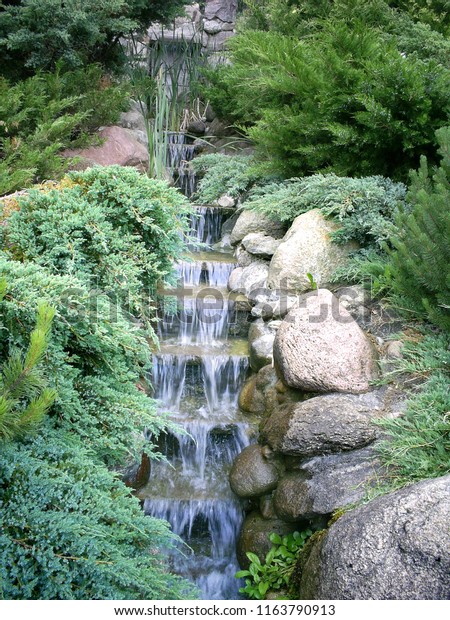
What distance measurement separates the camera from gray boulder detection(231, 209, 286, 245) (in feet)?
18.5

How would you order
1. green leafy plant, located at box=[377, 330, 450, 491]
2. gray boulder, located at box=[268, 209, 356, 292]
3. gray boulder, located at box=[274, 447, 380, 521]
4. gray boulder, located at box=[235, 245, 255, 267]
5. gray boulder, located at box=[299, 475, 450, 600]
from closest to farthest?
1. gray boulder, located at box=[299, 475, 450, 600]
2. green leafy plant, located at box=[377, 330, 450, 491]
3. gray boulder, located at box=[274, 447, 380, 521]
4. gray boulder, located at box=[268, 209, 356, 292]
5. gray boulder, located at box=[235, 245, 255, 267]

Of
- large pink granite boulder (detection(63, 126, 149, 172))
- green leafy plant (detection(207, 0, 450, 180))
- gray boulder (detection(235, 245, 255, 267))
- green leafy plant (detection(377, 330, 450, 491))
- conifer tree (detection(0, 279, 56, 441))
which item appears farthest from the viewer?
large pink granite boulder (detection(63, 126, 149, 172))

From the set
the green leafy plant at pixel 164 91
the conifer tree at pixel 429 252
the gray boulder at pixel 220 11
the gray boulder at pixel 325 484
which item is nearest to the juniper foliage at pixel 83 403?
the gray boulder at pixel 325 484

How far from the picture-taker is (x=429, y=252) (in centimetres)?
333

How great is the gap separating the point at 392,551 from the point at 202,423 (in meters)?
2.03

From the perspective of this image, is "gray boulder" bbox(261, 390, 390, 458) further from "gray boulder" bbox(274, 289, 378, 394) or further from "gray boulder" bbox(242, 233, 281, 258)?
"gray boulder" bbox(242, 233, 281, 258)

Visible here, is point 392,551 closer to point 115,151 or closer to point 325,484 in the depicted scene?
point 325,484

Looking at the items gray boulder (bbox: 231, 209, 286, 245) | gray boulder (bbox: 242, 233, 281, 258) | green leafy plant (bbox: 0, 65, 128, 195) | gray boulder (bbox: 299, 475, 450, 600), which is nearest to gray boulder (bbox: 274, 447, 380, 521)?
gray boulder (bbox: 299, 475, 450, 600)

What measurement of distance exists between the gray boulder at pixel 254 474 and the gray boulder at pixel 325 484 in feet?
0.45

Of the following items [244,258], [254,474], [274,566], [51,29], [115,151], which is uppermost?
[51,29]

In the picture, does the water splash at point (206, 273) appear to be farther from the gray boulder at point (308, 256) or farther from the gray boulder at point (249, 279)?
the gray boulder at point (308, 256)

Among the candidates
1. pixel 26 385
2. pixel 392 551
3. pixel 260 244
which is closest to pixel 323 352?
pixel 392 551

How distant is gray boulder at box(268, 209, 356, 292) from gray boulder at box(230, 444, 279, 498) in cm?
171

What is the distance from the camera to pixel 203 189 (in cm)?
671
